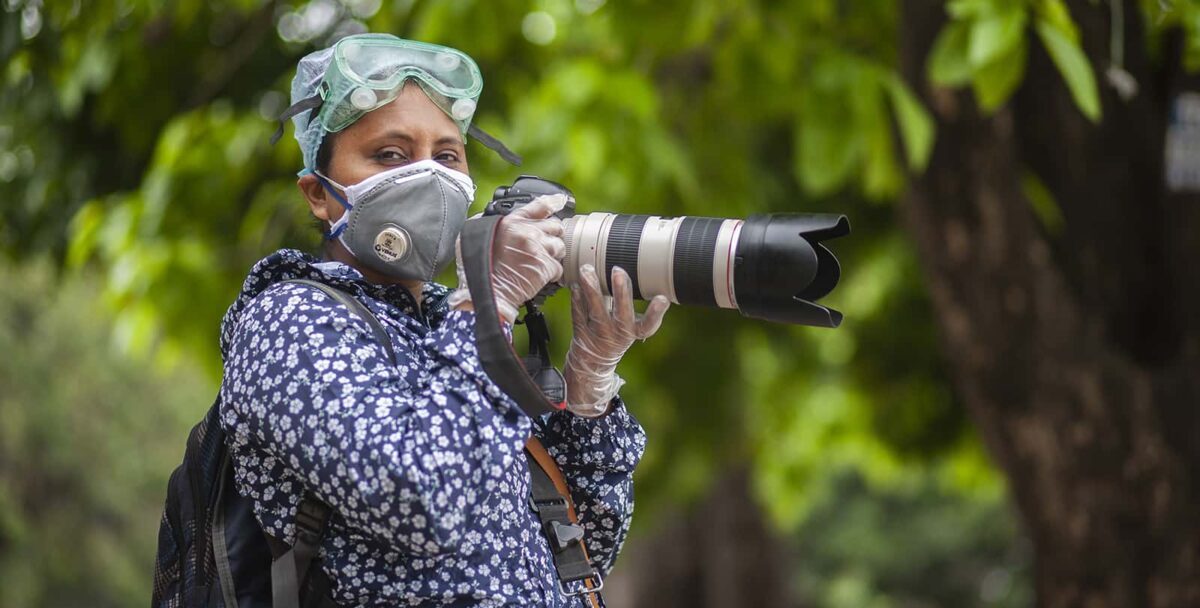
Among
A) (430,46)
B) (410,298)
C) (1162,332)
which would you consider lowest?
(1162,332)

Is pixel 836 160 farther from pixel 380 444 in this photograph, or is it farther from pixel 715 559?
pixel 715 559

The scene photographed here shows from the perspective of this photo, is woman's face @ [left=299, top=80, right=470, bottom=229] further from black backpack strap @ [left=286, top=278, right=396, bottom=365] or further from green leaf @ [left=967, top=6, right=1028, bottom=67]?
green leaf @ [left=967, top=6, right=1028, bottom=67]

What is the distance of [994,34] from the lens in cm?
329

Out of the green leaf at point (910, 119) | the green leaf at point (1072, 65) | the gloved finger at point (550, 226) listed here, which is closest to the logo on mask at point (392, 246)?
the gloved finger at point (550, 226)

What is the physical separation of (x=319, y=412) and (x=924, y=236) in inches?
139

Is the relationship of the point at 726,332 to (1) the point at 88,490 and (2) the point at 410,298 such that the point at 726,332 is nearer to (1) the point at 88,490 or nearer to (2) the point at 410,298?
(2) the point at 410,298

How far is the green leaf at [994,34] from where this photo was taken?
327 centimetres

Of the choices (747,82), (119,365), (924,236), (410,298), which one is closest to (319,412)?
(410,298)

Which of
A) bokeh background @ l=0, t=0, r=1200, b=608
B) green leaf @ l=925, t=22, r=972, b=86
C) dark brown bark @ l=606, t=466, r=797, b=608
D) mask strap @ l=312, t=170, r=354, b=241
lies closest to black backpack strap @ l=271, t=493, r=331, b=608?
mask strap @ l=312, t=170, r=354, b=241

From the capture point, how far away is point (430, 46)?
7.26ft

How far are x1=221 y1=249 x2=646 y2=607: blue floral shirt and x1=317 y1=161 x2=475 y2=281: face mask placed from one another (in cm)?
6

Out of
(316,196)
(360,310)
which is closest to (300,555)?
(360,310)

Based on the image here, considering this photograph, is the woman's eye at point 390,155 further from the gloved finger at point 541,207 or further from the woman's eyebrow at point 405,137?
the gloved finger at point 541,207

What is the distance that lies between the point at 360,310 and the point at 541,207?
1.08 ft
